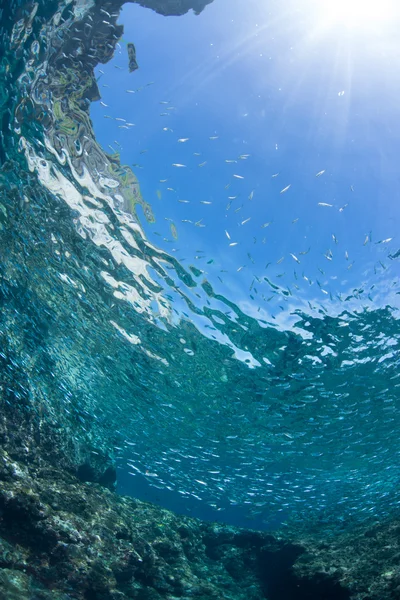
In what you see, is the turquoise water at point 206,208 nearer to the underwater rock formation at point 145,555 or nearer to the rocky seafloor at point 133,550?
the rocky seafloor at point 133,550

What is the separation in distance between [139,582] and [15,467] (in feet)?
18.4

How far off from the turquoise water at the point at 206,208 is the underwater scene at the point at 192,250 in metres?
0.06

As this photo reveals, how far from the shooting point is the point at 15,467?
980 centimetres

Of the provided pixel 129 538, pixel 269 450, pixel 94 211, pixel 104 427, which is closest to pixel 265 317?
pixel 94 211

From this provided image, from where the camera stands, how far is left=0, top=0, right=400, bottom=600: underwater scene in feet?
23.7

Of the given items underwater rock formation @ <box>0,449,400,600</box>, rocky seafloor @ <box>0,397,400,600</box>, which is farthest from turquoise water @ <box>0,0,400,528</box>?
underwater rock formation @ <box>0,449,400,600</box>

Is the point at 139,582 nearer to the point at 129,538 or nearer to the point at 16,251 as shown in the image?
the point at 129,538

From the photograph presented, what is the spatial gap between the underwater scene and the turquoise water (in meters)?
0.06

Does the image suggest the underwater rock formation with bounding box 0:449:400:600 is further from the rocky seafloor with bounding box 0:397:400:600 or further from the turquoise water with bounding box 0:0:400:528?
the turquoise water with bounding box 0:0:400:528

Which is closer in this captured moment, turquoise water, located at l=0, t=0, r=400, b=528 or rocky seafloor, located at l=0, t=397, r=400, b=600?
turquoise water, located at l=0, t=0, r=400, b=528

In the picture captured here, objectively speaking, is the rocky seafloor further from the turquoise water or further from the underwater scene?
the turquoise water

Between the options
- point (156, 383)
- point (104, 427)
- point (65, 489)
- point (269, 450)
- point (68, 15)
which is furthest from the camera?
point (104, 427)

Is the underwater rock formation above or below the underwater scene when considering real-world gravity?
below

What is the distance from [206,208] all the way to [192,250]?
5.00 feet
